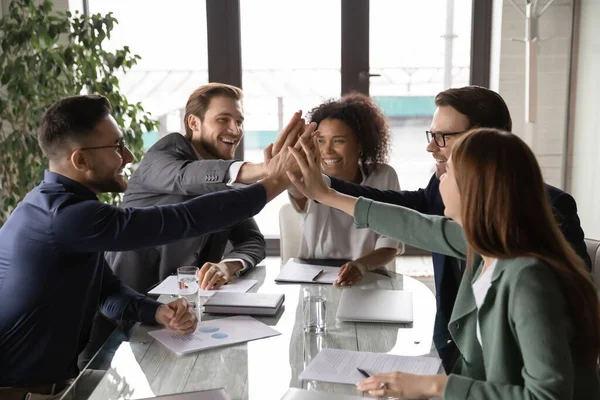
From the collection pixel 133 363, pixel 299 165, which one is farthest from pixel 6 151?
pixel 133 363

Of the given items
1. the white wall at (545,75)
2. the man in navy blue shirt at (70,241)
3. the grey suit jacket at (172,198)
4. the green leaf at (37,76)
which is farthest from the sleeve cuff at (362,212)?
the white wall at (545,75)

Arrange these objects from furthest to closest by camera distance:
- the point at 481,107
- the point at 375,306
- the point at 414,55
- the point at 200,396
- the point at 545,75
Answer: the point at 414,55
the point at 545,75
the point at 481,107
the point at 375,306
the point at 200,396

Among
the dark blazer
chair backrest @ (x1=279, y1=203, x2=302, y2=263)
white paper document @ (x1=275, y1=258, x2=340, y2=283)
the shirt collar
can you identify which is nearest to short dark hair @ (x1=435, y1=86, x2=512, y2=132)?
the dark blazer

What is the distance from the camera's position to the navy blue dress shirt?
168cm

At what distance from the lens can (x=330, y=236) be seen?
2.68m

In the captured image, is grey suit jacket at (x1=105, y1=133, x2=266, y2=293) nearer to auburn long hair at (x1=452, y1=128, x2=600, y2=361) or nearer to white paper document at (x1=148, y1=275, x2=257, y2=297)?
white paper document at (x1=148, y1=275, x2=257, y2=297)

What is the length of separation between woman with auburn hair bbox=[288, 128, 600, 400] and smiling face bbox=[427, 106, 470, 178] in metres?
0.76

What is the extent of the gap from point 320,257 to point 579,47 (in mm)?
2024

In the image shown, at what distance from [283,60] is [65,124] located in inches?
95.6

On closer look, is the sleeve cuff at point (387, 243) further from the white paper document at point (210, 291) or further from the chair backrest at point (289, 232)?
the white paper document at point (210, 291)

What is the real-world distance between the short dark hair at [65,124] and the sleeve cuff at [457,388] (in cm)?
121

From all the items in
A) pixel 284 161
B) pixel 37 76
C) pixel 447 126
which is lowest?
pixel 284 161

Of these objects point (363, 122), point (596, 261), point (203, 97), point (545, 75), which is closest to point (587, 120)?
point (545, 75)

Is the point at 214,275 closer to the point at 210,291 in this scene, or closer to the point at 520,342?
the point at 210,291
